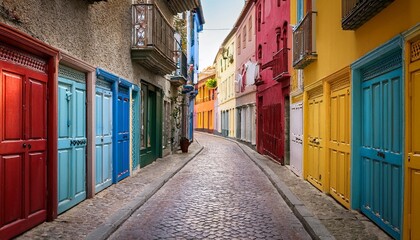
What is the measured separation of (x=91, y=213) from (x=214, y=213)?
2063 millimetres

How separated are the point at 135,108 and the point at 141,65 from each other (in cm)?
138

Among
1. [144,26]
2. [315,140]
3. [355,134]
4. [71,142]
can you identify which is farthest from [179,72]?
[355,134]

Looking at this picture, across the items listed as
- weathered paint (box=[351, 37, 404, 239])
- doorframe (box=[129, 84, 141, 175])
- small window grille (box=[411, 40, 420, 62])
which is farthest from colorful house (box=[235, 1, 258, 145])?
small window grille (box=[411, 40, 420, 62])

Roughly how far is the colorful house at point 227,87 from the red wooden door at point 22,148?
28.7 meters

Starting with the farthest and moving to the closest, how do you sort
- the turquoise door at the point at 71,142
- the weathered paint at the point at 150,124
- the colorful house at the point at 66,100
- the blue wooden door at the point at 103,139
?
A: the weathered paint at the point at 150,124
the blue wooden door at the point at 103,139
the turquoise door at the point at 71,142
the colorful house at the point at 66,100

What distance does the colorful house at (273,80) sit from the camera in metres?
15.5

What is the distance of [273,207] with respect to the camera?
331 inches

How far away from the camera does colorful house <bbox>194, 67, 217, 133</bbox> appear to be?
5312 cm

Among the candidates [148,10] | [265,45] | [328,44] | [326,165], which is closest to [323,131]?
[326,165]

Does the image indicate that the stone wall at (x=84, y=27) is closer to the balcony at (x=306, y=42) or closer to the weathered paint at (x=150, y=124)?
the weathered paint at (x=150, y=124)

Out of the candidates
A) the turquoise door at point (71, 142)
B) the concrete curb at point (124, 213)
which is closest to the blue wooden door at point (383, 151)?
the concrete curb at point (124, 213)

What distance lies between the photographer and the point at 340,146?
27.6 ft

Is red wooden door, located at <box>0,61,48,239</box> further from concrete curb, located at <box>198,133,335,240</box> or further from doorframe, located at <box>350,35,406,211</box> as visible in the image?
doorframe, located at <box>350,35,406,211</box>

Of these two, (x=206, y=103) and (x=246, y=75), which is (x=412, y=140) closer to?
(x=246, y=75)
